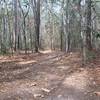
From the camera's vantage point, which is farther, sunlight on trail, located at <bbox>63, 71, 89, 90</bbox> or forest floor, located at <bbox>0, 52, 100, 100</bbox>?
sunlight on trail, located at <bbox>63, 71, 89, 90</bbox>

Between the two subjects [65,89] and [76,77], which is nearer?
[65,89]

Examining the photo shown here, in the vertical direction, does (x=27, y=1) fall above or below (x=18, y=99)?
above

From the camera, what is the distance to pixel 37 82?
6.75 metres

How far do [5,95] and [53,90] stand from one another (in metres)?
1.18

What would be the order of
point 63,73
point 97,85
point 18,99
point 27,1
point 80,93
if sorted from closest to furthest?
point 18,99 < point 80,93 < point 97,85 < point 63,73 < point 27,1

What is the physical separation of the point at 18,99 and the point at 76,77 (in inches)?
101

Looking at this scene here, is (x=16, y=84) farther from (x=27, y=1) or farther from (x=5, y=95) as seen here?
(x=27, y=1)

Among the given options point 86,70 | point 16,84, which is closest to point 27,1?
point 86,70

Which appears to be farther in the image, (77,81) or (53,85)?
(77,81)

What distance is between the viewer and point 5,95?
5.53 m

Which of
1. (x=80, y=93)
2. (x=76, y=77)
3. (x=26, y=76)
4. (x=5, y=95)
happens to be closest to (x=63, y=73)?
(x=76, y=77)

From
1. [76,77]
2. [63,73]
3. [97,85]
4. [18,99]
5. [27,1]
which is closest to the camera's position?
[18,99]

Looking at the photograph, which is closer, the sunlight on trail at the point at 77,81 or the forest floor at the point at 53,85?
the forest floor at the point at 53,85

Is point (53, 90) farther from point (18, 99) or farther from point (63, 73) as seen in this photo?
point (63, 73)
